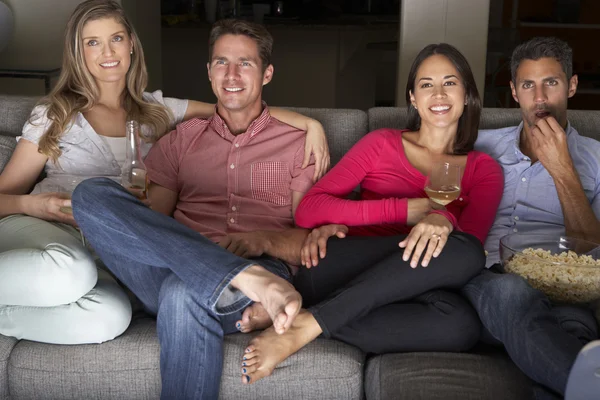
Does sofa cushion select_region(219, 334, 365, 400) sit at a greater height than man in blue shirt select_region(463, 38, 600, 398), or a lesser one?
lesser

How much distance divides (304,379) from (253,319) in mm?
212

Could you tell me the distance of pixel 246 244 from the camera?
2344 mm

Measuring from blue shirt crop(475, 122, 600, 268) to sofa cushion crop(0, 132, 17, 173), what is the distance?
162 centimetres

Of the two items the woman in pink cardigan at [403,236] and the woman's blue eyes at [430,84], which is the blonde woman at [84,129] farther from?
the woman's blue eyes at [430,84]

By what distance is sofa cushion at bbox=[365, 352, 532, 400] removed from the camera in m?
1.92

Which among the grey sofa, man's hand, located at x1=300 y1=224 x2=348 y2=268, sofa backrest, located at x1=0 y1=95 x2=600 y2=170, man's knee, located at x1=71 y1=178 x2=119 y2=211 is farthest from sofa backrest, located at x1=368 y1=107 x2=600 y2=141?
man's knee, located at x1=71 y1=178 x2=119 y2=211

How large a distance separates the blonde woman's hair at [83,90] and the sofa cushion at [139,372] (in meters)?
0.76

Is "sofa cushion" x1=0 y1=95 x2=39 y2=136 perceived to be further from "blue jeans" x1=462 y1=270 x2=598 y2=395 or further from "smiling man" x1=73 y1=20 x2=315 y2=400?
A: "blue jeans" x1=462 y1=270 x2=598 y2=395

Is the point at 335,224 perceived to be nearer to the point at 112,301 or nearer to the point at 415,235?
the point at 415,235

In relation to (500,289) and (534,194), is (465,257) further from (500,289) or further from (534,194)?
(534,194)

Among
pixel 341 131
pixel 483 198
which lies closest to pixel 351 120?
pixel 341 131

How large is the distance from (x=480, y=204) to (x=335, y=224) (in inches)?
17.4

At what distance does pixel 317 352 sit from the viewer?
2.04m

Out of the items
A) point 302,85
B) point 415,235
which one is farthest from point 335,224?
point 302,85
